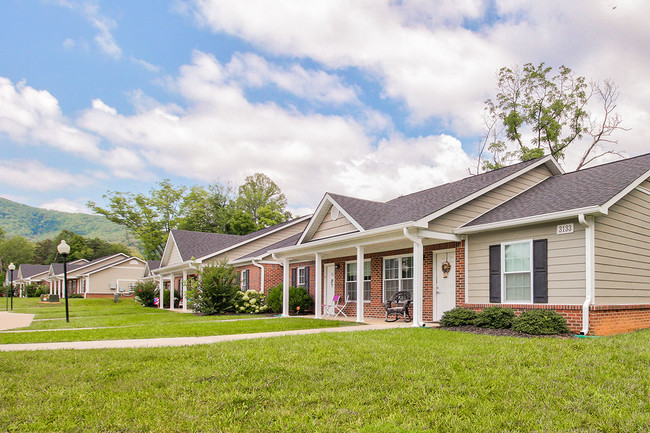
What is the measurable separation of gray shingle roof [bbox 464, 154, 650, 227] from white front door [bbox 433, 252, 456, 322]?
1.39 meters

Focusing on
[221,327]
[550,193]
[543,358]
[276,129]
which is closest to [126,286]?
[276,129]

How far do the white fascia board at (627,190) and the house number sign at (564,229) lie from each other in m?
0.86

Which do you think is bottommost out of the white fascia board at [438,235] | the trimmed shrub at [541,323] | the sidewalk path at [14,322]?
the sidewalk path at [14,322]

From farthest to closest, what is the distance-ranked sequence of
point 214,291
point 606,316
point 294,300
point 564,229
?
point 214,291 → point 294,300 → point 564,229 → point 606,316

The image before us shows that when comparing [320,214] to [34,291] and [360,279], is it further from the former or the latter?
[34,291]

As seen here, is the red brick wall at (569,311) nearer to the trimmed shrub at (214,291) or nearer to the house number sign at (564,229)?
the house number sign at (564,229)

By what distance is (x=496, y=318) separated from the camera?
11148 millimetres

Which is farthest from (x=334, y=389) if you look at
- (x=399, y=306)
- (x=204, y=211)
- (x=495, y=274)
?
(x=204, y=211)

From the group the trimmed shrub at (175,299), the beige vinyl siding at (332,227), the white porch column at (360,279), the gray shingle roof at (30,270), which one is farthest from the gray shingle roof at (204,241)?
the gray shingle roof at (30,270)

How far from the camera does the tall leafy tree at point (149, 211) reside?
164ft

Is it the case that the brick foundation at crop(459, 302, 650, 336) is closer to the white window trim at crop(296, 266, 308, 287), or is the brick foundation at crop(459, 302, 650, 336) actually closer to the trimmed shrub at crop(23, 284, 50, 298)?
the white window trim at crop(296, 266, 308, 287)

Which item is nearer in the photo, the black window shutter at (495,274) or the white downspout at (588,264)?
the white downspout at (588,264)

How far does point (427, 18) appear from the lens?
15.6m

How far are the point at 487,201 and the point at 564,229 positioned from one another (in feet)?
10.9
